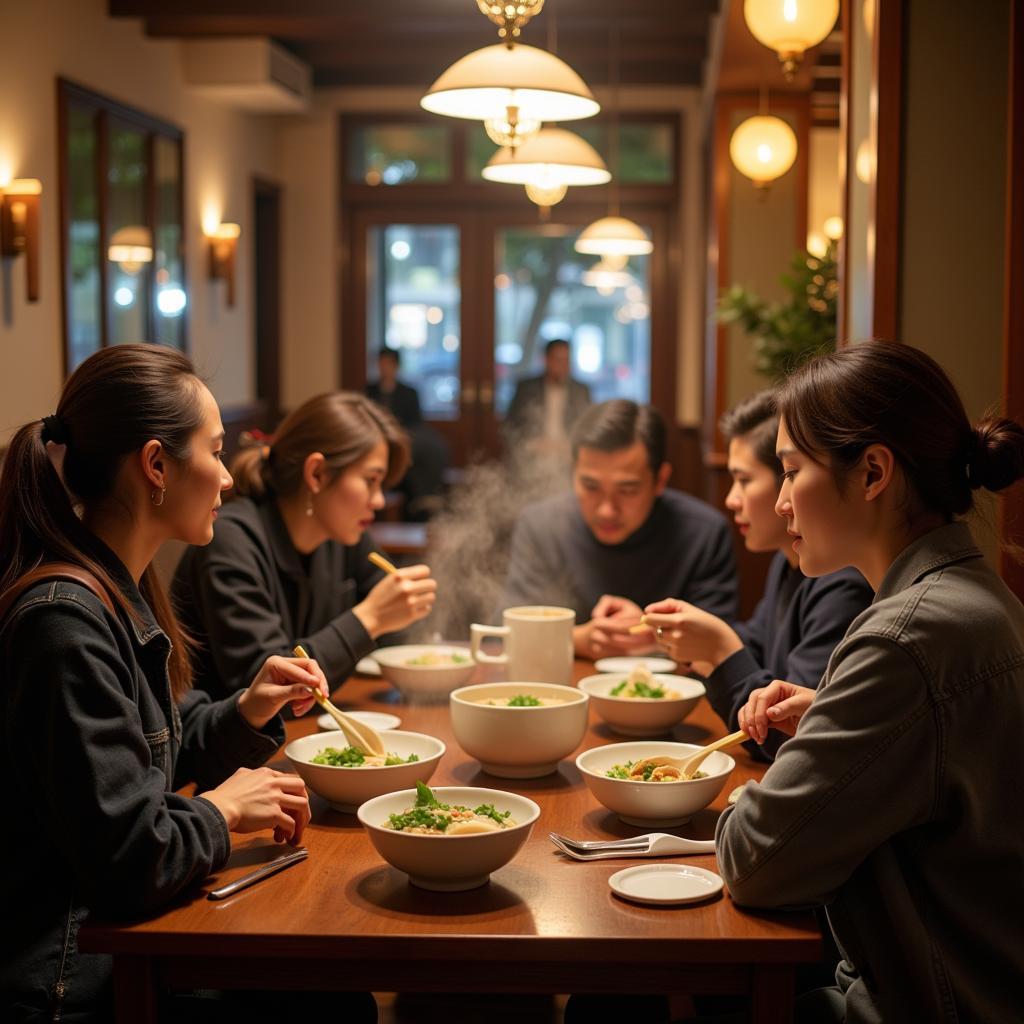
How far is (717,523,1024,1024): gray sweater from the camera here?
1.34 meters

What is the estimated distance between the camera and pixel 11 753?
1.44m

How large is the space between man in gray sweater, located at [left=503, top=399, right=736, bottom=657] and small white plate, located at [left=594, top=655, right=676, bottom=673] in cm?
38

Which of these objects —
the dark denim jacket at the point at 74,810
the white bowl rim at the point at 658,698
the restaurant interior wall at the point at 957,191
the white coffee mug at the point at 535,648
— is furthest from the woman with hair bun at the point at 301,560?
the restaurant interior wall at the point at 957,191

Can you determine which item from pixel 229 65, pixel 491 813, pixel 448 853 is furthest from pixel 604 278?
pixel 448 853

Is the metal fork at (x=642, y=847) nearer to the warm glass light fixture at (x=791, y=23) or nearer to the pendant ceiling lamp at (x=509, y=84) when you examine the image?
the pendant ceiling lamp at (x=509, y=84)

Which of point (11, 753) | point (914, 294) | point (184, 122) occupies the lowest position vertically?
point (11, 753)

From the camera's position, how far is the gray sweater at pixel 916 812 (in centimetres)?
134

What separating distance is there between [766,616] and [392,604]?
2.44ft

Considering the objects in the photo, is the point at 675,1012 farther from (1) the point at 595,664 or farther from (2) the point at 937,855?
(2) the point at 937,855


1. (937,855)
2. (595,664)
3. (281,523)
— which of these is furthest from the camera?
(595,664)

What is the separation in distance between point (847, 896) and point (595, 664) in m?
1.45

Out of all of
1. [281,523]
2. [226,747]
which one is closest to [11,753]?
[226,747]

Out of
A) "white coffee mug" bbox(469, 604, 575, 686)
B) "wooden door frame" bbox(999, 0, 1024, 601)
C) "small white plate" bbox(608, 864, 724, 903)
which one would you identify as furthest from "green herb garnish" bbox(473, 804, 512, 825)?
"wooden door frame" bbox(999, 0, 1024, 601)

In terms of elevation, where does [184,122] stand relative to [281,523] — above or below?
above
